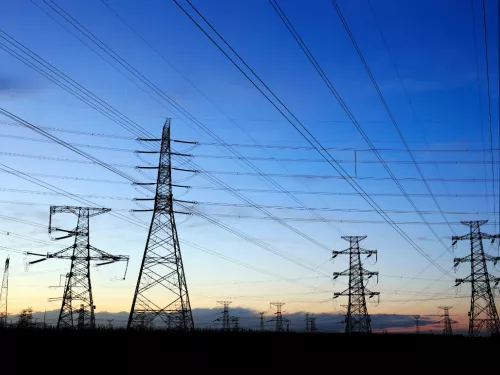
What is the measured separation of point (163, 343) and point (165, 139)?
18.2m

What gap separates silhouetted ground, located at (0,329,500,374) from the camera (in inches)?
734

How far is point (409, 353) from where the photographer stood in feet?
115

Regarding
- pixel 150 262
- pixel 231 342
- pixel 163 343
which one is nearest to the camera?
pixel 163 343

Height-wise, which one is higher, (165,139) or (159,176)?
(165,139)

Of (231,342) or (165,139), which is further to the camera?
(165,139)

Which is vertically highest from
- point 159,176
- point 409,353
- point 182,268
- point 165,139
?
point 165,139

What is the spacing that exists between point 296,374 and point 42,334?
9696mm

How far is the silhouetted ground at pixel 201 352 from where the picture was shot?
18.7m

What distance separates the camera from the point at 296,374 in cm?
2189

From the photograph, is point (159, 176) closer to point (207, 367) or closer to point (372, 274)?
point (207, 367)

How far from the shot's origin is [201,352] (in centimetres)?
2414

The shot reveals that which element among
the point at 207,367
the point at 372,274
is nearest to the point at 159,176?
the point at 207,367

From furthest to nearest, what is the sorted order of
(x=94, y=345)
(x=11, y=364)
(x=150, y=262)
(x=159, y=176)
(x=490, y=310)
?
1. (x=490, y=310)
2. (x=159, y=176)
3. (x=150, y=262)
4. (x=94, y=345)
5. (x=11, y=364)

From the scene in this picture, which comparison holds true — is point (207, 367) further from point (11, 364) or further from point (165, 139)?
point (165, 139)
